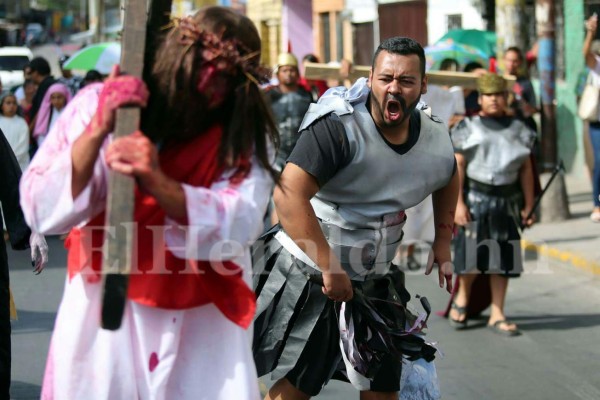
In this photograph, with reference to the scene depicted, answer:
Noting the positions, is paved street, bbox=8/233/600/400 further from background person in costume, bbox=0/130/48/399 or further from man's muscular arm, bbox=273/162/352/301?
man's muscular arm, bbox=273/162/352/301

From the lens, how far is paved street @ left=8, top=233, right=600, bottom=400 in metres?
7.16

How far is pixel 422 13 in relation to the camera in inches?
837

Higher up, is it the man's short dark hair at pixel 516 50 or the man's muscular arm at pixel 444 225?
the man's short dark hair at pixel 516 50

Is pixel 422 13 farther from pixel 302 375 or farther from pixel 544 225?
pixel 302 375

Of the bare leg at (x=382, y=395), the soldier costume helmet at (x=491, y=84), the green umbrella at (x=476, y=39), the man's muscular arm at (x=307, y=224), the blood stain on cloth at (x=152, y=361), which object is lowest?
the bare leg at (x=382, y=395)

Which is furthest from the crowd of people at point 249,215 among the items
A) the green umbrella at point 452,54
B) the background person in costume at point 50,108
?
the green umbrella at point 452,54

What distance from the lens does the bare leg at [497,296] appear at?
348 inches

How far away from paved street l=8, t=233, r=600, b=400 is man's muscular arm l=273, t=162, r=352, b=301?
7.21 feet

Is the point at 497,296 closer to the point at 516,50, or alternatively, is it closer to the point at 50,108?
the point at 516,50

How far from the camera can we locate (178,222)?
130 inches

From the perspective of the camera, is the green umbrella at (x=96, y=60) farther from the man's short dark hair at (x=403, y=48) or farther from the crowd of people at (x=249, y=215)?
the man's short dark hair at (x=403, y=48)

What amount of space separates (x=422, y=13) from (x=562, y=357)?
45.6 feet

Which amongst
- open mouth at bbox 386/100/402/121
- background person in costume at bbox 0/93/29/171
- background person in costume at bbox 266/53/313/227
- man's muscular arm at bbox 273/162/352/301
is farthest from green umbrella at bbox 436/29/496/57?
man's muscular arm at bbox 273/162/352/301

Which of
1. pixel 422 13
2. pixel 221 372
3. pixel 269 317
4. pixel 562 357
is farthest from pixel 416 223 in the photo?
pixel 422 13
